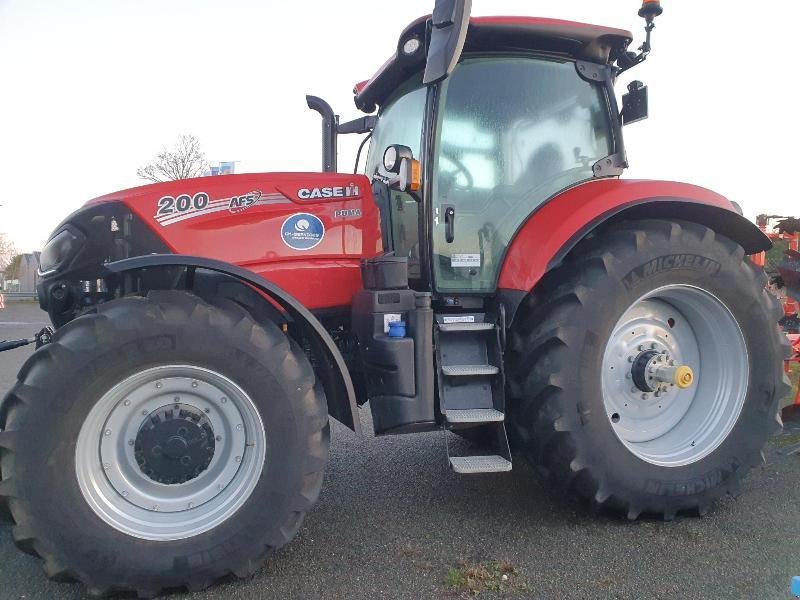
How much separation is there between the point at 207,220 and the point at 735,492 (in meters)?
3.00

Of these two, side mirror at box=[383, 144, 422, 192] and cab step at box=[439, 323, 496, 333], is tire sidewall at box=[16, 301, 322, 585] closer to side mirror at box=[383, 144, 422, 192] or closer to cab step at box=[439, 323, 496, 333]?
cab step at box=[439, 323, 496, 333]

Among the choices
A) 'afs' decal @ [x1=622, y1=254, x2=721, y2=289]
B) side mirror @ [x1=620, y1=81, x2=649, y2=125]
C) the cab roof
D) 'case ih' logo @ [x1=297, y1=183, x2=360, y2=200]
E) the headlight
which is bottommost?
'afs' decal @ [x1=622, y1=254, x2=721, y2=289]

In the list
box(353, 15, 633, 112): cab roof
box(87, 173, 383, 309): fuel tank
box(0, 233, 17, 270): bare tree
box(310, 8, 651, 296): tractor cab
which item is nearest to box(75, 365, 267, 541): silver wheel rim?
box(87, 173, 383, 309): fuel tank

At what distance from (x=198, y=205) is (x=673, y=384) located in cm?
254

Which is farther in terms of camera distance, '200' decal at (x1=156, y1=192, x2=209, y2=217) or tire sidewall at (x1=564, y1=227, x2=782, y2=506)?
'200' decal at (x1=156, y1=192, x2=209, y2=217)

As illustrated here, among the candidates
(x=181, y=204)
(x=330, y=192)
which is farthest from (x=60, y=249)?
(x=330, y=192)

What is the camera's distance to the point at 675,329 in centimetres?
338

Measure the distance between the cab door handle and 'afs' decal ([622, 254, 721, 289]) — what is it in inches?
34.5

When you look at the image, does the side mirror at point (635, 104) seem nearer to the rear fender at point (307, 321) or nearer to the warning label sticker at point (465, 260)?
the warning label sticker at point (465, 260)

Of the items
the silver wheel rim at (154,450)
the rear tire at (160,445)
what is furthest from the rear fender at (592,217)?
the silver wheel rim at (154,450)

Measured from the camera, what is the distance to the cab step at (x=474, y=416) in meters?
2.86

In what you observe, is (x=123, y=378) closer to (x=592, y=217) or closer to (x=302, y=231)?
(x=302, y=231)

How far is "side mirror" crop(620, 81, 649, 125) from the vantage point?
137 inches

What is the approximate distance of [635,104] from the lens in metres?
3.51
